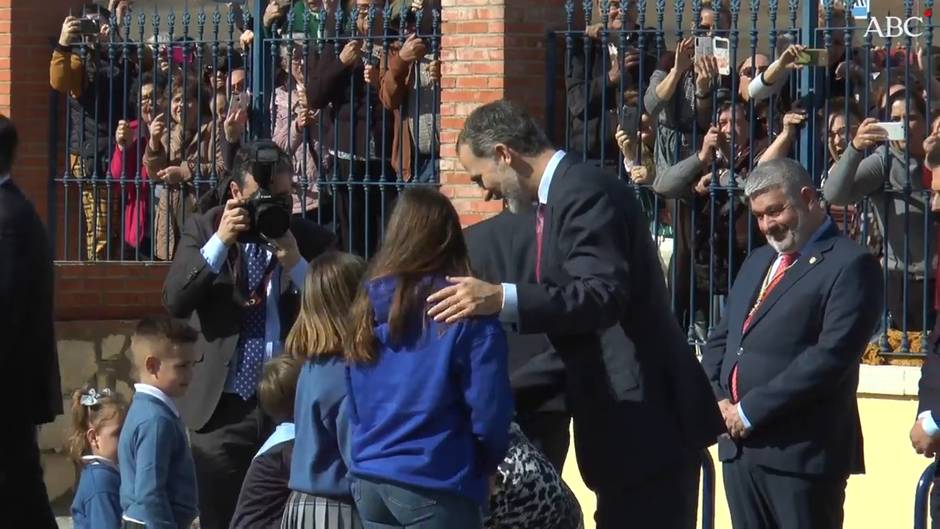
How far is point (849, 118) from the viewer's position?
826 centimetres

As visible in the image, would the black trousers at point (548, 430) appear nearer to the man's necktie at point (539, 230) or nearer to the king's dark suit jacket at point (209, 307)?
the man's necktie at point (539, 230)

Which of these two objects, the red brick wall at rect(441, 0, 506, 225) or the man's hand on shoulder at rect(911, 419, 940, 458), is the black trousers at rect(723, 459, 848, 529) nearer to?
the man's hand on shoulder at rect(911, 419, 940, 458)

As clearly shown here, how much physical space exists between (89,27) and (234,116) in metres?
1.56

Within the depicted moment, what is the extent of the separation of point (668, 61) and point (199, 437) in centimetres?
319

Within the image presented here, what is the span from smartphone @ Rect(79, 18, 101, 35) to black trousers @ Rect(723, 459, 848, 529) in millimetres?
6073

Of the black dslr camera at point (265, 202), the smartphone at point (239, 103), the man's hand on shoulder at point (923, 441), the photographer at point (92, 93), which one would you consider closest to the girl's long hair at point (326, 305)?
the black dslr camera at point (265, 202)

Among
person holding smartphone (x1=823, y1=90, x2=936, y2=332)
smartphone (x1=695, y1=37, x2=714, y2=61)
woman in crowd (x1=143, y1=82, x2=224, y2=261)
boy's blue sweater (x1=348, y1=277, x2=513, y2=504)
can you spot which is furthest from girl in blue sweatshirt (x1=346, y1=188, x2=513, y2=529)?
woman in crowd (x1=143, y1=82, x2=224, y2=261)

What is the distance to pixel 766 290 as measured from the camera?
21.0 ft

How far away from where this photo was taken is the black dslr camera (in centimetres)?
671

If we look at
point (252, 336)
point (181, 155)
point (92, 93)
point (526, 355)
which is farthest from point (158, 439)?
point (92, 93)

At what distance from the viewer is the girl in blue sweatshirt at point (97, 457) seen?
21.4 feet

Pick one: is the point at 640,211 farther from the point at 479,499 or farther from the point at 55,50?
the point at 55,50

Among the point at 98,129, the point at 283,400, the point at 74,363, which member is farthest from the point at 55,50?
the point at 283,400

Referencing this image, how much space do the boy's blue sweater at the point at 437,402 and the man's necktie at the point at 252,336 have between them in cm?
183
